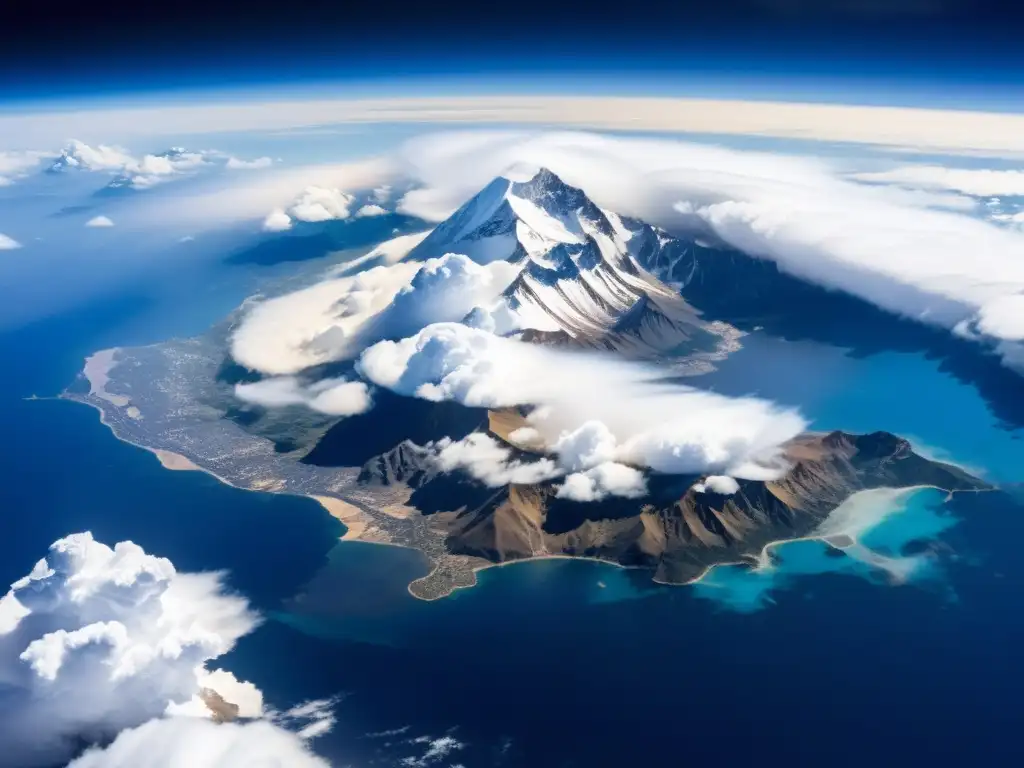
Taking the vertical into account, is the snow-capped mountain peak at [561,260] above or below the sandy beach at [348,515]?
above

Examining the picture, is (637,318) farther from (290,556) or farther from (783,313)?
(290,556)

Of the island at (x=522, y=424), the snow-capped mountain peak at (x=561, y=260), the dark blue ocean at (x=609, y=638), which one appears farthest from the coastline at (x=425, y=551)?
the snow-capped mountain peak at (x=561, y=260)

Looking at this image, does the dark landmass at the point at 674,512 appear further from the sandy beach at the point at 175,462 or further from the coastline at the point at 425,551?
the sandy beach at the point at 175,462

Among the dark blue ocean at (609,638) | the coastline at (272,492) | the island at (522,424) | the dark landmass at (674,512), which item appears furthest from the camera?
the coastline at (272,492)

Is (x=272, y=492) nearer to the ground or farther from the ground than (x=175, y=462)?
farther from the ground

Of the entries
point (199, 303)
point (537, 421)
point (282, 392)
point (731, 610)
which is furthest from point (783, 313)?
point (199, 303)

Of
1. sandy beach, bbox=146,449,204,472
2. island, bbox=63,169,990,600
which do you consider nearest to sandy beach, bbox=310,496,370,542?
island, bbox=63,169,990,600

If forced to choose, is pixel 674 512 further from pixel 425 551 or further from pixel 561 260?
pixel 561 260

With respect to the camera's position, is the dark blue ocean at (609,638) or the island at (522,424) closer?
the dark blue ocean at (609,638)

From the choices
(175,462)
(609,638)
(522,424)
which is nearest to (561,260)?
(522,424)

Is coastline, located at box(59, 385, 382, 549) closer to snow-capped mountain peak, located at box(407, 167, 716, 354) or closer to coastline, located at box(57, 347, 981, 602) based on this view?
coastline, located at box(57, 347, 981, 602)
